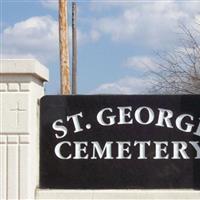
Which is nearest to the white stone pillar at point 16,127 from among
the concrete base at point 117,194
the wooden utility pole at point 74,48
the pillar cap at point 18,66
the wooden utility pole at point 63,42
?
the pillar cap at point 18,66

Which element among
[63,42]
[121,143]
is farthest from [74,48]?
[121,143]

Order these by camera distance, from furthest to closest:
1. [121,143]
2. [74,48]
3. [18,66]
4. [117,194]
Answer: [74,48] < [121,143] < [117,194] < [18,66]

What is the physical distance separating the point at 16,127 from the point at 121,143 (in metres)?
1.48

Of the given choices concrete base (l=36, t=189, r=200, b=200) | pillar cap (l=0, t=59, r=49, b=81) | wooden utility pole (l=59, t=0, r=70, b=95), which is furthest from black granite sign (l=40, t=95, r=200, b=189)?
wooden utility pole (l=59, t=0, r=70, b=95)

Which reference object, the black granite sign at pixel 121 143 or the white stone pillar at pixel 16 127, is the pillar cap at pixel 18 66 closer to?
the white stone pillar at pixel 16 127

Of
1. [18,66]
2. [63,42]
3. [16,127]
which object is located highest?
[63,42]

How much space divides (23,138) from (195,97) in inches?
96.3

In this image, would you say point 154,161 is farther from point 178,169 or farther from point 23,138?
point 23,138

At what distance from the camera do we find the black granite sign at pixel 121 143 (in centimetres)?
866

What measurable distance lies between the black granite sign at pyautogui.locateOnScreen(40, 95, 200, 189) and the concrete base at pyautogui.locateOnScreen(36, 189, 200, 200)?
0.11 meters

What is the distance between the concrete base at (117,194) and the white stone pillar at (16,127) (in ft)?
1.15

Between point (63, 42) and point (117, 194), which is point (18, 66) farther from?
point (63, 42)

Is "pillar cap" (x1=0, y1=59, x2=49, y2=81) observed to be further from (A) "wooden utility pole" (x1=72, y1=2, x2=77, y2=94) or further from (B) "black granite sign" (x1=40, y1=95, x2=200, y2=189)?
(A) "wooden utility pole" (x1=72, y1=2, x2=77, y2=94)

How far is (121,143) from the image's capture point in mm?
8672
